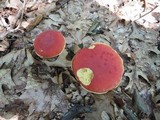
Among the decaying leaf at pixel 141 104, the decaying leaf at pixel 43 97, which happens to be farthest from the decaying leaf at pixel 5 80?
the decaying leaf at pixel 141 104

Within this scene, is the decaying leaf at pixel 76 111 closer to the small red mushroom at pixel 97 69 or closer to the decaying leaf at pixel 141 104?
the small red mushroom at pixel 97 69

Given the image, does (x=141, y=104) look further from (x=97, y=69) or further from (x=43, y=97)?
(x=43, y=97)

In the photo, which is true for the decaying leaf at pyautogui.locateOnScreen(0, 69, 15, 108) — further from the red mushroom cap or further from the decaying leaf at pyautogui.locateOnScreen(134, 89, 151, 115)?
the decaying leaf at pyautogui.locateOnScreen(134, 89, 151, 115)

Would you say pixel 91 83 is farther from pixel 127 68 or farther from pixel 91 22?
pixel 91 22

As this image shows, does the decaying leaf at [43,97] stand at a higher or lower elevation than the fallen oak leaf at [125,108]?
higher

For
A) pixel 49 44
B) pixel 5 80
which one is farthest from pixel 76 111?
pixel 5 80
